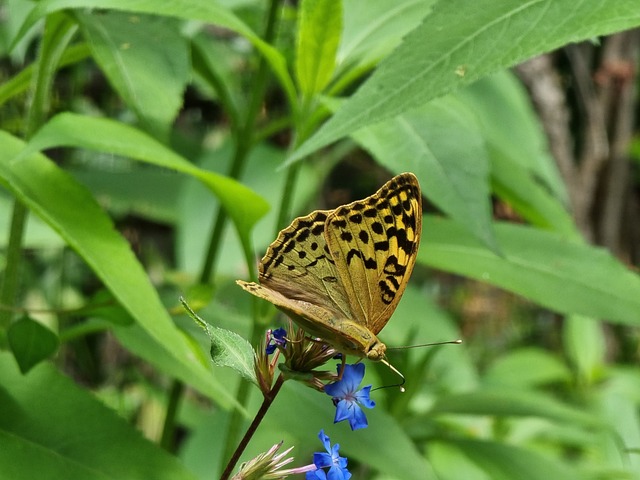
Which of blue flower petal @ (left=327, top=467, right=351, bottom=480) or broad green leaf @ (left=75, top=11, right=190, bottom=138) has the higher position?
broad green leaf @ (left=75, top=11, right=190, bottom=138)

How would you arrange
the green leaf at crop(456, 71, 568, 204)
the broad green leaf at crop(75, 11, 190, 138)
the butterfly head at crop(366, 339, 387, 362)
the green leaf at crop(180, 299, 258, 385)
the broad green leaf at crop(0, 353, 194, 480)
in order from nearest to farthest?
the green leaf at crop(180, 299, 258, 385) → the butterfly head at crop(366, 339, 387, 362) → the broad green leaf at crop(0, 353, 194, 480) → the broad green leaf at crop(75, 11, 190, 138) → the green leaf at crop(456, 71, 568, 204)

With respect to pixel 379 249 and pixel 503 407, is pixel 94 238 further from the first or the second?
pixel 503 407

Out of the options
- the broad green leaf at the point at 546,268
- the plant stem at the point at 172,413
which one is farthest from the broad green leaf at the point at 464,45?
the plant stem at the point at 172,413

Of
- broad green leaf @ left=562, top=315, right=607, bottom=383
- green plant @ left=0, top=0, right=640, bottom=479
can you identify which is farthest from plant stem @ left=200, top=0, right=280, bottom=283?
broad green leaf @ left=562, top=315, right=607, bottom=383

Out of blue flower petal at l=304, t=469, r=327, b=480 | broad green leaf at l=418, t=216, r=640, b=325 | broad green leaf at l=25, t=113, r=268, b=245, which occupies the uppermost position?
broad green leaf at l=418, t=216, r=640, b=325

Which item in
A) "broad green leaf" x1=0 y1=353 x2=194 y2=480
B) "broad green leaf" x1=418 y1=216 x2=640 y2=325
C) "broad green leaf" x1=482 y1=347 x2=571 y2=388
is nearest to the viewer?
"broad green leaf" x1=0 y1=353 x2=194 y2=480

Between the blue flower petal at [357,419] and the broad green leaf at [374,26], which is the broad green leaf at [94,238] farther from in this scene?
the broad green leaf at [374,26]

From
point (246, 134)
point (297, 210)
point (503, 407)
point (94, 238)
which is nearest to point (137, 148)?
point (94, 238)

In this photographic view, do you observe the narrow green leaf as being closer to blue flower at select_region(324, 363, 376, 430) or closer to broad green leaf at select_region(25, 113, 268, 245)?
broad green leaf at select_region(25, 113, 268, 245)
